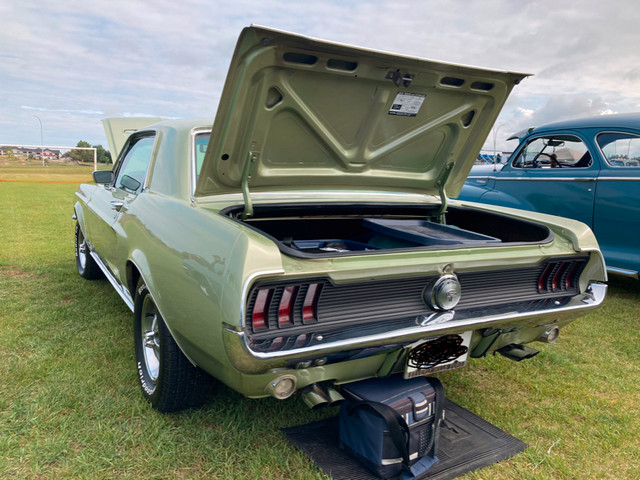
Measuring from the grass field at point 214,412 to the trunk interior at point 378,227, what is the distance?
900mm

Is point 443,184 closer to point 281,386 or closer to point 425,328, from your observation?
point 425,328

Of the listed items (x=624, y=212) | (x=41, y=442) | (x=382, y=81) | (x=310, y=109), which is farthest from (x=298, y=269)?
(x=624, y=212)

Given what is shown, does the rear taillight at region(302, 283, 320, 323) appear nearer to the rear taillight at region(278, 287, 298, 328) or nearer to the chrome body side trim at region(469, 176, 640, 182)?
the rear taillight at region(278, 287, 298, 328)

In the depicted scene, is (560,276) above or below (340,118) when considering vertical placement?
below

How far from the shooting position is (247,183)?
2604mm

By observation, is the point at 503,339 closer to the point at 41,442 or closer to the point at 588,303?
the point at 588,303

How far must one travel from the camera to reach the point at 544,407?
9.27ft

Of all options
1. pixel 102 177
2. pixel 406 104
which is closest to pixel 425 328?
pixel 406 104

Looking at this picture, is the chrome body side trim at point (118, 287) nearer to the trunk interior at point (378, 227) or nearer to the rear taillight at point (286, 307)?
the trunk interior at point (378, 227)

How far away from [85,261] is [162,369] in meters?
2.97

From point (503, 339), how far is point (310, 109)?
1.48 meters

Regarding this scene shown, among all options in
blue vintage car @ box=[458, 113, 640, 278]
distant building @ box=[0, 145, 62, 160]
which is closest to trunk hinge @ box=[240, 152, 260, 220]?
blue vintage car @ box=[458, 113, 640, 278]

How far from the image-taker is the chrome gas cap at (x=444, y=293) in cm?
208

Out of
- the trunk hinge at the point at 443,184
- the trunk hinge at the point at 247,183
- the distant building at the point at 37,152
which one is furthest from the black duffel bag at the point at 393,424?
the distant building at the point at 37,152
